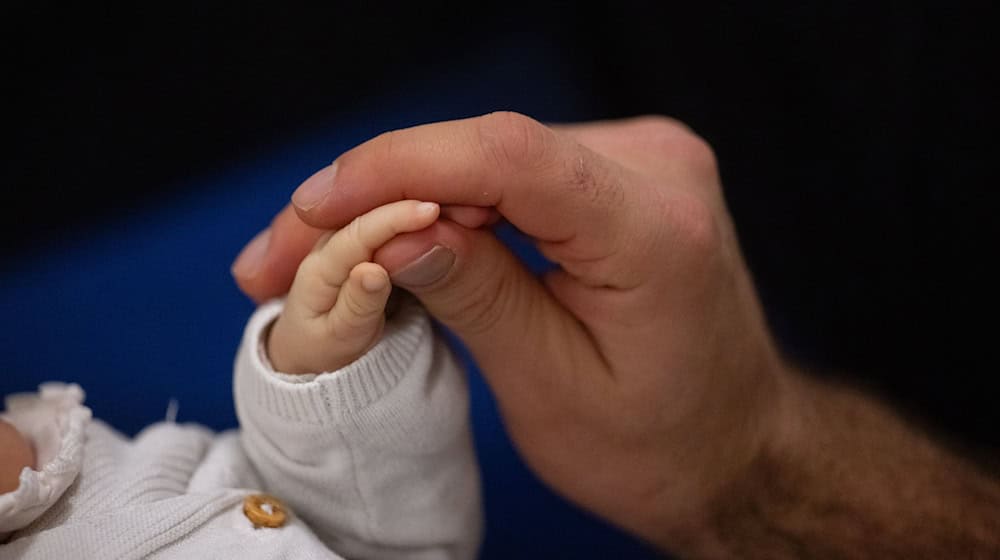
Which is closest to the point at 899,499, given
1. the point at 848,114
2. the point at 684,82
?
the point at 848,114

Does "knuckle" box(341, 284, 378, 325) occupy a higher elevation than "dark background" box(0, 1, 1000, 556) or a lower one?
higher

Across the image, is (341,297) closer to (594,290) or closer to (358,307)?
(358,307)

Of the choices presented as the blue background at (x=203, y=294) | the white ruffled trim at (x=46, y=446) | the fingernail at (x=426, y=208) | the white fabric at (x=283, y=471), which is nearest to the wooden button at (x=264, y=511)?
the white fabric at (x=283, y=471)

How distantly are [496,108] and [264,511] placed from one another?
24.4 inches

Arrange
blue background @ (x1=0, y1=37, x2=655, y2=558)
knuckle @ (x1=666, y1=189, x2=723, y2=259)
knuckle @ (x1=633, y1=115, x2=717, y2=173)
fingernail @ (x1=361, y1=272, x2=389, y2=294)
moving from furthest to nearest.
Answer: blue background @ (x1=0, y1=37, x2=655, y2=558), knuckle @ (x1=633, y1=115, x2=717, y2=173), knuckle @ (x1=666, y1=189, x2=723, y2=259), fingernail @ (x1=361, y1=272, x2=389, y2=294)

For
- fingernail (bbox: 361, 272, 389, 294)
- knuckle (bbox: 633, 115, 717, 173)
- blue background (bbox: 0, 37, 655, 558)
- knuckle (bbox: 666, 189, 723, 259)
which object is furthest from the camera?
blue background (bbox: 0, 37, 655, 558)

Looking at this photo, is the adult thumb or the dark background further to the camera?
the dark background

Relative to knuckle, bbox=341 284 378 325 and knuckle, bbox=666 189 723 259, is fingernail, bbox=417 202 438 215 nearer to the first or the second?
knuckle, bbox=341 284 378 325

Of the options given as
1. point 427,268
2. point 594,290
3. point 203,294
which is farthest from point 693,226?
point 203,294

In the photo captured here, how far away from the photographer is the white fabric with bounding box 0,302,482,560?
0.60m

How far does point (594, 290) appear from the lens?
0.65 m

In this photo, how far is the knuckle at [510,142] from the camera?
1.81ft

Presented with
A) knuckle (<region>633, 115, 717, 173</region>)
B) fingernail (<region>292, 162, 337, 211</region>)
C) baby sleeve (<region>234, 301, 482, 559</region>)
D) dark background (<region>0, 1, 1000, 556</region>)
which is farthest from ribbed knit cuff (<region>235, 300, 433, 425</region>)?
dark background (<region>0, 1, 1000, 556</region>)

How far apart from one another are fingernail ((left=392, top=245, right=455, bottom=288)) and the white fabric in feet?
0.21
